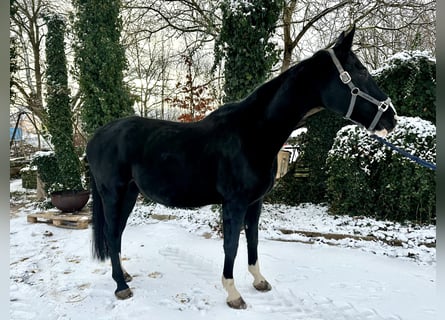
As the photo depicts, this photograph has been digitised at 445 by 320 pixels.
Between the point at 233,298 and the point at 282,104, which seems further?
the point at 233,298

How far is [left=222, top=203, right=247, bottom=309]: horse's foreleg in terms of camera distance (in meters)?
2.48

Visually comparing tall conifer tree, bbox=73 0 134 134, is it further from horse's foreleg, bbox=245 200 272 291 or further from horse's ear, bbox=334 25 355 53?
horse's ear, bbox=334 25 355 53

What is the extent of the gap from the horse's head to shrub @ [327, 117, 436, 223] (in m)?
2.94

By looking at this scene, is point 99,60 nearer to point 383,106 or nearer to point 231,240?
point 231,240

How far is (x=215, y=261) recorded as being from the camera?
3.58 meters

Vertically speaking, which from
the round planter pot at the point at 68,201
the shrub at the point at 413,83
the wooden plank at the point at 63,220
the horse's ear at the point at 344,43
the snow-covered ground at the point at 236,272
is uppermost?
the shrub at the point at 413,83

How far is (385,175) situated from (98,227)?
4.65 m

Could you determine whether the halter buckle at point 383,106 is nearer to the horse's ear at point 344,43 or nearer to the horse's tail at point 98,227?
the horse's ear at point 344,43

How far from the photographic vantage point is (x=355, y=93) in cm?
209

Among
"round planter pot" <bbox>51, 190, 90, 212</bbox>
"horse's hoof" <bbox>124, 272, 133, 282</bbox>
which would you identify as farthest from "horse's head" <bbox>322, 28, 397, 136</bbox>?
"round planter pot" <bbox>51, 190, 90, 212</bbox>

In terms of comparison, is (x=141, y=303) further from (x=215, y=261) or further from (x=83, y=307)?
(x=215, y=261)

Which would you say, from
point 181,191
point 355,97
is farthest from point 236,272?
point 355,97

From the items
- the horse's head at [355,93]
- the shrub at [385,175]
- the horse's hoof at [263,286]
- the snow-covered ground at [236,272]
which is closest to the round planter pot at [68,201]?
the snow-covered ground at [236,272]

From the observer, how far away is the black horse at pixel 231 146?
215 centimetres
